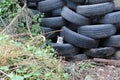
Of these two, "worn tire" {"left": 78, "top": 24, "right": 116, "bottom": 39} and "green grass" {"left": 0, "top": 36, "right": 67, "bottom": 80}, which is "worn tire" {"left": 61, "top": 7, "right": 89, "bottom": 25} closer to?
"worn tire" {"left": 78, "top": 24, "right": 116, "bottom": 39}

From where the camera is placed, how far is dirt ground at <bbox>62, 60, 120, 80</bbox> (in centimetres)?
313

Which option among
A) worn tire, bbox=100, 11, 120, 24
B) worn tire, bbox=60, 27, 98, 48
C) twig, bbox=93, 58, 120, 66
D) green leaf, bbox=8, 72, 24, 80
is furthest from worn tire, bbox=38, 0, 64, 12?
green leaf, bbox=8, 72, 24, 80

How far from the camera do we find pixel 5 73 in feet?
7.04

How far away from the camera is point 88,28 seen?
374 centimetres

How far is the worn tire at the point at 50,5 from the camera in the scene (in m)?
4.07

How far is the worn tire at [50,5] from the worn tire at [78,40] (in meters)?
0.44

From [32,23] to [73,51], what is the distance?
77 centimetres

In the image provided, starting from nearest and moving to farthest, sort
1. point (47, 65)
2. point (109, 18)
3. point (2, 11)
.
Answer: point (47, 65), point (109, 18), point (2, 11)

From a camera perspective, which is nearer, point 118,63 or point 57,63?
point 57,63

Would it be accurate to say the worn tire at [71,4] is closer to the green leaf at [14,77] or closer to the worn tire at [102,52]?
the worn tire at [102,52]

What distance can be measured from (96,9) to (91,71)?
84 centimetres

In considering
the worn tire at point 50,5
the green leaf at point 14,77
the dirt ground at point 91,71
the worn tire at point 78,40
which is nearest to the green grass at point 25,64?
the green leaf at point 14,77

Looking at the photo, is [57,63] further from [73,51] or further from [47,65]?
[73,51]

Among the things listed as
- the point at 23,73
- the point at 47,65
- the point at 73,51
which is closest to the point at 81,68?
the point at 73,51
